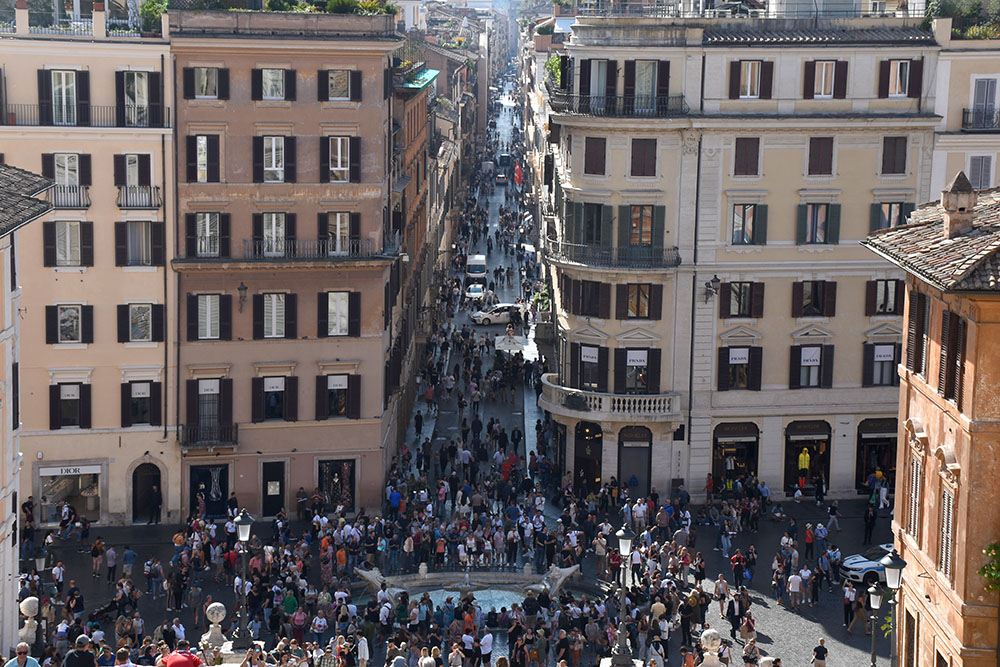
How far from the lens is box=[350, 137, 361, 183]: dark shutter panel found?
64.6 meters

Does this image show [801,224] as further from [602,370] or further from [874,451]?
[874,451]

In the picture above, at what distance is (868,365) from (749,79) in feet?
41.4

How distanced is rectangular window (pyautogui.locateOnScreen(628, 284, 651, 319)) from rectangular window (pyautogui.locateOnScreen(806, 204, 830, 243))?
22.2 feet

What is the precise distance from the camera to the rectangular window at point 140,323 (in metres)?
64.2

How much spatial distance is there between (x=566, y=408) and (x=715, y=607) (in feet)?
45.8

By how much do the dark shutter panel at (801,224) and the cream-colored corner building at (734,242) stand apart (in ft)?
0.30

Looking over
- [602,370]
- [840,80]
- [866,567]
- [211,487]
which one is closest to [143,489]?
[211,487]

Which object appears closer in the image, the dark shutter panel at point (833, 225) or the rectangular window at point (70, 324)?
the rectangular window at point (70, 324)

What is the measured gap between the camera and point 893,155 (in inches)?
2677

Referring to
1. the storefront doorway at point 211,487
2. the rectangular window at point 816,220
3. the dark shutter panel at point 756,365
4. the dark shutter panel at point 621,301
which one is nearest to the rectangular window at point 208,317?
the storefront doorway at point 211,487

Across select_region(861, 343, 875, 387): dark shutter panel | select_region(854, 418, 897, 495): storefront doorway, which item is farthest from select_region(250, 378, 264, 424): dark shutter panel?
Answer: select_region(854, 418, 897, 495): storefront doorway

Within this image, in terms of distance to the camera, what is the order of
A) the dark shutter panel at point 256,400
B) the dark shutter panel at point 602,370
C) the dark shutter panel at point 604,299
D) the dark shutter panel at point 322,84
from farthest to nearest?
the dark shutter panel at point 602,370 → the dark shutter panel at point 604,299 → the dark shutter panel at point 256,400 → the dark shutter panel at point 322,84

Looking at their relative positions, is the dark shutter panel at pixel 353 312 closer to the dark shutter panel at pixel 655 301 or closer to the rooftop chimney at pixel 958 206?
the dark shutter panel at pixel 655 301

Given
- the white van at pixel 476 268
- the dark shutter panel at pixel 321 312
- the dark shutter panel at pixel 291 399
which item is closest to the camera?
the dark shutter panel at pixel 321 312
